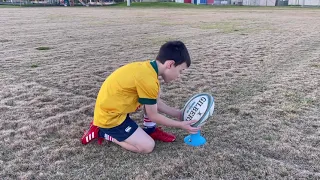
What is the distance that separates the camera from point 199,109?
3.10 m

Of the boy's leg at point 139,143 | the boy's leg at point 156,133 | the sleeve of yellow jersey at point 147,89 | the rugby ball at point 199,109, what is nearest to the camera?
the sleeve of yellow jersey at point 147,89

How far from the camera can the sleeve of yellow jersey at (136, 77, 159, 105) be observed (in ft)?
8.86

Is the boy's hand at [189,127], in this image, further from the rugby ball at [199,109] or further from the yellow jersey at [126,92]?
the yellow jersey at [126,92]

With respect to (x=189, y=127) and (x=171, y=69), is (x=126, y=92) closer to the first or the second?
(x=171, y=69)

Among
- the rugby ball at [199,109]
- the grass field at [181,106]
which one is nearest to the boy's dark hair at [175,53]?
the rugby ball at [199,109]

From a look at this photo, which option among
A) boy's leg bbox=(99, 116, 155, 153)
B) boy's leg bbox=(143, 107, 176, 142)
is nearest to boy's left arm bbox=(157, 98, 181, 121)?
boy's leg bbox=(143, 107, 176, 142)

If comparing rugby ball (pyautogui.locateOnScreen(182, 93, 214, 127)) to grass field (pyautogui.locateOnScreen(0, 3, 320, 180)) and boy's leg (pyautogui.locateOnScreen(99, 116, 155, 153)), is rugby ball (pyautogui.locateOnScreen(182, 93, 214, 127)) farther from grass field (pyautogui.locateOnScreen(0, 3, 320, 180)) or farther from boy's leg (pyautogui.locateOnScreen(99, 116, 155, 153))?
boy's leg (pyautogui.locateOnScreen(99, 116, 155, 153))

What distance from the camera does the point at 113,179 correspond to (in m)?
2.56

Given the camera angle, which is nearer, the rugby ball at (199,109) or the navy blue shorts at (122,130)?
the navy blue shorts at (122,130)

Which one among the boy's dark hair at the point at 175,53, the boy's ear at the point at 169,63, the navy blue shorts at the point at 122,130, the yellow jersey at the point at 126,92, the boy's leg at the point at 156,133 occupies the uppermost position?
the boy's dark hair at the point at 175,53

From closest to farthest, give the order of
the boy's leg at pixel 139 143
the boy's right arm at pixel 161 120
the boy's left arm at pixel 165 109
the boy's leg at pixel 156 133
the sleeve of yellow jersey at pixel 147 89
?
1. the sleeve of yellow jersey at pixel 147 89
2. the boy's right arm at pixel 161 120
3. the boy's leg at pixel 139 143
4. the boy's leg at pixel 156 133
5. the boy's left arm at pixel 165 109

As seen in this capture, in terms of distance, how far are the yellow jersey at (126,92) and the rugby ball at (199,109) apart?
51 centimetres

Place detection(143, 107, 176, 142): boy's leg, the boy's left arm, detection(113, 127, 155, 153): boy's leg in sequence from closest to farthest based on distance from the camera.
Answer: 1. detection(113, 127, 155, 153): boy's leg
2. detection(143, 107, 176, 142): boy's leg
3. the boy's left arm

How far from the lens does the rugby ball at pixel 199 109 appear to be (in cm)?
308
